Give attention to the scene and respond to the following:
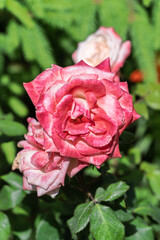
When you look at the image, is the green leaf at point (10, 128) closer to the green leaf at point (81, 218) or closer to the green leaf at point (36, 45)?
the green leaf at point (81, 218)

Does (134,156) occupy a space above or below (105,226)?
below

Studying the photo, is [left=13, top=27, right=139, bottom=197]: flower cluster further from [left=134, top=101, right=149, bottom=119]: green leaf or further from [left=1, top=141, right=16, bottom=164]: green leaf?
[left=1, top=141, right=16, bottom=164]: green leaf

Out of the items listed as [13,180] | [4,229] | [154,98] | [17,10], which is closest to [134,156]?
[154,98]

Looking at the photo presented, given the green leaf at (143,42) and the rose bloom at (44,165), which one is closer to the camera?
the rose bloom at (44,165)

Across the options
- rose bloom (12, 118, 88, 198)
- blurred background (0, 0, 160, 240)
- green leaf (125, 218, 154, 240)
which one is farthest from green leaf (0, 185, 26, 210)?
green leaf (125, 218, 154, 240)

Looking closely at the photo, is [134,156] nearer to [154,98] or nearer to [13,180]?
[154,98]

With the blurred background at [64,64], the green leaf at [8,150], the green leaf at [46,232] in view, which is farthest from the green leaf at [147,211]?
the green leaf at [8,150]
